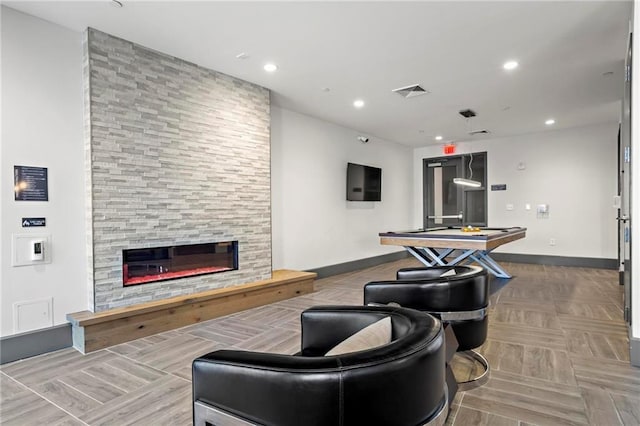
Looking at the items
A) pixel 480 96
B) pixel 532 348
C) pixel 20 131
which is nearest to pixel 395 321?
pixel 532 348

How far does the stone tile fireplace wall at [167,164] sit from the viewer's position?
319 cm

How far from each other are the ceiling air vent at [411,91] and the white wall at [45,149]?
3541 mm

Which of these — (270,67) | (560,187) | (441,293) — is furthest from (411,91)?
(560,187)

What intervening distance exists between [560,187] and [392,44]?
5.64 metres

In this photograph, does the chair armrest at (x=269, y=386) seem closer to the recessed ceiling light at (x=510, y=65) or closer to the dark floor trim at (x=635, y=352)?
the dark floor trim at (x=635, y=352)

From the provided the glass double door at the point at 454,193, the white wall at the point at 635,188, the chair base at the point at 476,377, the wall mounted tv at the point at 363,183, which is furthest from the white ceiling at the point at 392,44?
the glass double door at the point at 454,193

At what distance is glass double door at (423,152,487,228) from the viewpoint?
27.0ft

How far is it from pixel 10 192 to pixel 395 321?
10.1 feet

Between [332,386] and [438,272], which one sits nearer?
[332,386]

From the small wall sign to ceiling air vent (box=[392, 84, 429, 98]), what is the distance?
406cm

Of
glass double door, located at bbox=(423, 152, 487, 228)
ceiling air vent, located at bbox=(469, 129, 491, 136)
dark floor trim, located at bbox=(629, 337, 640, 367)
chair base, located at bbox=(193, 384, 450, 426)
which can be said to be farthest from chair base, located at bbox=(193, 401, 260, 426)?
glass double door, located at bbox=(423, 152, 487, 228)

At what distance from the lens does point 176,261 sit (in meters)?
3.79

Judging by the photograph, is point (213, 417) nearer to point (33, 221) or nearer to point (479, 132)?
point (33, 221)

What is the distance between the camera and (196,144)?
3924 mm
